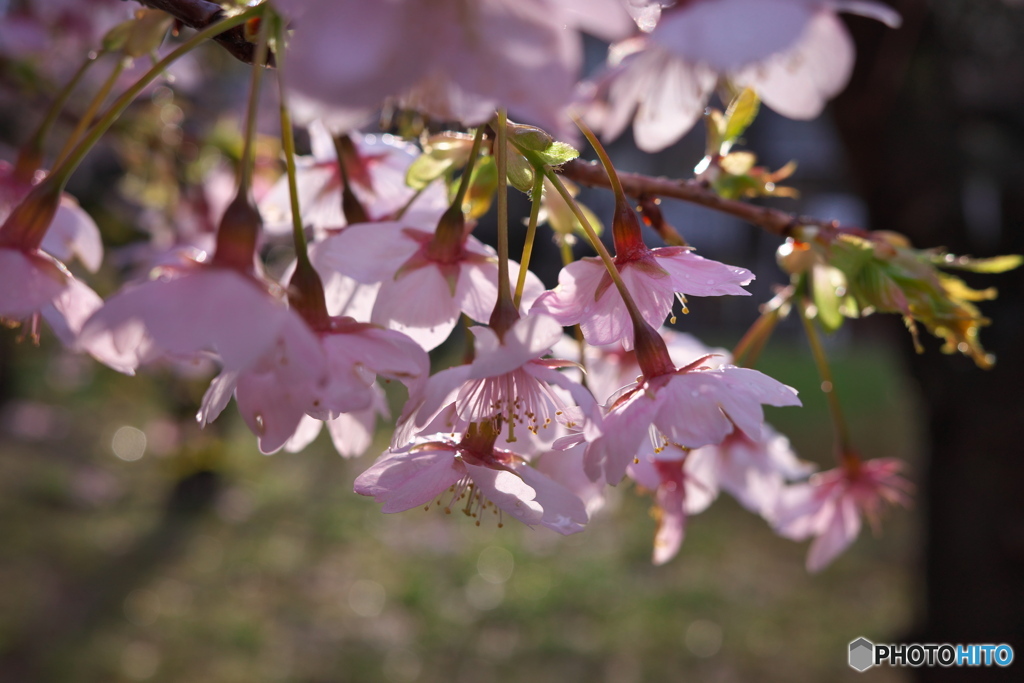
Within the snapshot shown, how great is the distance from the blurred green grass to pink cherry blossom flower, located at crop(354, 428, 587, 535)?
1.53 metres

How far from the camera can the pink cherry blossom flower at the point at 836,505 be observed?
33.7 inches

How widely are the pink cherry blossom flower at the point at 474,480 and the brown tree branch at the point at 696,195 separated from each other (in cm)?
27

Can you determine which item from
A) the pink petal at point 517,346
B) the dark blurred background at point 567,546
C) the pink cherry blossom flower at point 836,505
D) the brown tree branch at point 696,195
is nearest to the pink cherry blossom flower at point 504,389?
the pink petal at point 517,346

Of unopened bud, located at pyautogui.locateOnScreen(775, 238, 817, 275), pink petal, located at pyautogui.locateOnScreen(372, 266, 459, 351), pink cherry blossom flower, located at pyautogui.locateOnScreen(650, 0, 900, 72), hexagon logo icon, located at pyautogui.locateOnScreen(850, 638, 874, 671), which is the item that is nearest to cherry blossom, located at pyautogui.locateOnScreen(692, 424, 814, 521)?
unopened bud, located at pyautogui.locateOnScreen(775, 238, 817, 275)

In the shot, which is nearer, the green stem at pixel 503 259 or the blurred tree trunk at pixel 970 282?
the green stem at pixel 503 259

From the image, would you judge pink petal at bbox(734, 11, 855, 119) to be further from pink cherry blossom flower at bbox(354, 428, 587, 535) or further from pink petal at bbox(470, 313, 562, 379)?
pink cherry blossom flower at bbox(354, 428, 587, 535)

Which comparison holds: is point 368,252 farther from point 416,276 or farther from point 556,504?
point 556,504

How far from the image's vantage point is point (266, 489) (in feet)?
15.3

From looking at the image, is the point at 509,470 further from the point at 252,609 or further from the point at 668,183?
the point at 252,609

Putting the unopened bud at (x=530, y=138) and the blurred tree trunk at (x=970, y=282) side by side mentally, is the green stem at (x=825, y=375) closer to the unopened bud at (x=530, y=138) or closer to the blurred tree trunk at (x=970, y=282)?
the unopened bud at (x=530, y=138)

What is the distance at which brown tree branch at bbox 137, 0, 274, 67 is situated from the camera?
516 millimetres

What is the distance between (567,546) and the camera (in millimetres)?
3811
